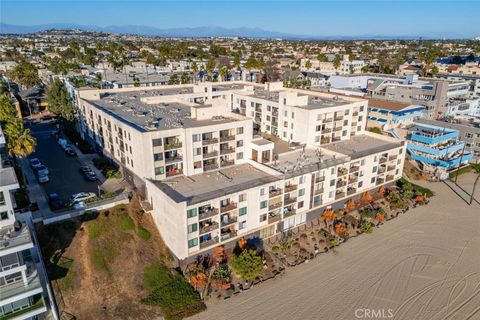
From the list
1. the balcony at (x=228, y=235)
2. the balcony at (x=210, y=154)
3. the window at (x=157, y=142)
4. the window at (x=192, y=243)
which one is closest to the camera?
the window at (x=192, y=243)

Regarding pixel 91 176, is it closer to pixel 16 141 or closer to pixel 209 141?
pixel 16 141

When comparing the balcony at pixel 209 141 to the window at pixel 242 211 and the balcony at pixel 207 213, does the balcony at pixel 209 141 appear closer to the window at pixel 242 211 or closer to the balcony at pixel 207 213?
the balcony at pixel 207 213

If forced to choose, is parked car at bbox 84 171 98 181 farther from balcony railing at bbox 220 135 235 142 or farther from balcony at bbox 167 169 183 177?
balcony railing at bbox 220 135 235 142

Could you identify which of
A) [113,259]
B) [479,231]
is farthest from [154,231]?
[479,231]

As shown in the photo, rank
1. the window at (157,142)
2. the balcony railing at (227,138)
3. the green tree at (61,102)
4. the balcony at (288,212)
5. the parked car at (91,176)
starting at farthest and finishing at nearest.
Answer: the green tree at (61,102) < the parked car at (91,176) < the balcony railing at (227,138) < the balcony at (288,212) < the window at (157,142)

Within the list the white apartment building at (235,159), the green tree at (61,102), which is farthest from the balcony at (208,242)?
the green tree at (61,102)

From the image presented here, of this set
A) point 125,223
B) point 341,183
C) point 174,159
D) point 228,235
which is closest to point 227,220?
point 228,235
